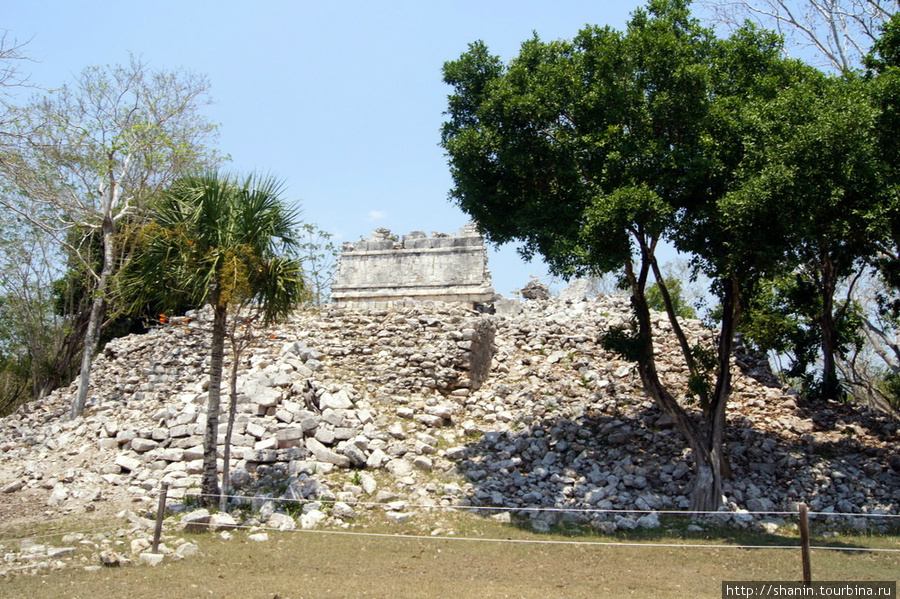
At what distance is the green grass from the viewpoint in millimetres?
6227

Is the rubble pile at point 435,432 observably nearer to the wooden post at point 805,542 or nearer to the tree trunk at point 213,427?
the tree trunk at point 213,427

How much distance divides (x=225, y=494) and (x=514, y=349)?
716cm

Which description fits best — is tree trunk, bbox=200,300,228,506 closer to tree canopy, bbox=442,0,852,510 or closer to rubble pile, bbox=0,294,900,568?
rubble pile, bbox=0,294,900,568

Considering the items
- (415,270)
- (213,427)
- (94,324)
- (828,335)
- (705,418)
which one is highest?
(415,270)

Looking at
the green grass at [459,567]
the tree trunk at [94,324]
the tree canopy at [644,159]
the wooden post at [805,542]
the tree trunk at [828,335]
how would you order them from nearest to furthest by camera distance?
the wooden post at [805,542] < the green grass at [459,567] < the tree canopy at [644,159] < the tree trunk at [828,335] < the tree trunk at [94,324]

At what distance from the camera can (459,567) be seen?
7031mm

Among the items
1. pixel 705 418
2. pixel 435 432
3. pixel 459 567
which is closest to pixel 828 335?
pixel 705 418

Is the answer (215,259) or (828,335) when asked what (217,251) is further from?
(828,335)

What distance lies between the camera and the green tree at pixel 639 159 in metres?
9.34

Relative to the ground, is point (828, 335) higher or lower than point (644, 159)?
lower

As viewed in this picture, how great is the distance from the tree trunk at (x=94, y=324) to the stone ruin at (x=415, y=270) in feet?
17.1

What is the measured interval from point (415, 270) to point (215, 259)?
9.07m

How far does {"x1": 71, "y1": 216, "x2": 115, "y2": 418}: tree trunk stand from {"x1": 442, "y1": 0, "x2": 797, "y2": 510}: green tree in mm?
6629

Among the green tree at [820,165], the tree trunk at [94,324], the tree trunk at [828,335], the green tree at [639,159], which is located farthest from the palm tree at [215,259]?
the tree trunk at [828,335]
